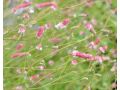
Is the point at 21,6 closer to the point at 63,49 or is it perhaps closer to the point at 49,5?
the point at 49,5

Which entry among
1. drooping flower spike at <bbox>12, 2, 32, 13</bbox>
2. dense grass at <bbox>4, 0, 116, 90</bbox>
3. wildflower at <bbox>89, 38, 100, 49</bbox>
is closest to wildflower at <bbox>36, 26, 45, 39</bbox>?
dense grass at <bbox>4, 0, 116, 90</bbox>

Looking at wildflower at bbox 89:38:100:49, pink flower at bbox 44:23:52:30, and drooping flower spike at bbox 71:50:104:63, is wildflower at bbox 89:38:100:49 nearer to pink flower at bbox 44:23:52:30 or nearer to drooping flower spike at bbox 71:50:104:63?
drooping flower spike at bbox 71:50:104:63

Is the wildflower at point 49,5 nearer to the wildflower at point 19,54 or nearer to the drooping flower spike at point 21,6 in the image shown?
the drooping flower spike at point 21,6

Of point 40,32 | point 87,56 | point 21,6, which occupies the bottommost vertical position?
point 87,56

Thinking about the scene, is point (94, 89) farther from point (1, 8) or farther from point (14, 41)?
point (1, 8)

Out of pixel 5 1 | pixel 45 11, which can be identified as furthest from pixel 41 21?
pixel 5 1

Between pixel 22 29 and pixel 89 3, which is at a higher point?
pixel 89 3

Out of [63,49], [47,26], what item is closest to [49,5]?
[47,26]

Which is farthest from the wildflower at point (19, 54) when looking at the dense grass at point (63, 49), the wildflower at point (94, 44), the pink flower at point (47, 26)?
the wildflower at point (94, 44)
